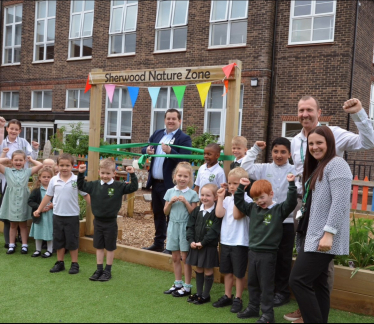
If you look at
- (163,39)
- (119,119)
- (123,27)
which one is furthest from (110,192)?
(123,27)

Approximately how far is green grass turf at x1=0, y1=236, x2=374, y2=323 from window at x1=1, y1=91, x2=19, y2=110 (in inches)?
705

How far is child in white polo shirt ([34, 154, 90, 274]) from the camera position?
17.2 feet

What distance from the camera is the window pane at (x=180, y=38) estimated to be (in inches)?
628

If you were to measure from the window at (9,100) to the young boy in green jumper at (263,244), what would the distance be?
66.0 ft

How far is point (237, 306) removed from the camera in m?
3.95

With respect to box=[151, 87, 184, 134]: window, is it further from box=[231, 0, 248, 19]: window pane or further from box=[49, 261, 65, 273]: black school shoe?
box=[49, 261, 65, 273]: black school shoe

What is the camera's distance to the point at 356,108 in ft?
11.2

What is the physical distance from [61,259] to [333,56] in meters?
11.3

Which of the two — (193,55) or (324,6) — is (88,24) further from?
(324,6)

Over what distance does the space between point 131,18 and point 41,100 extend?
651 cm

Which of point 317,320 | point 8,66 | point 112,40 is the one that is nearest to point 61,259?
point 317,320

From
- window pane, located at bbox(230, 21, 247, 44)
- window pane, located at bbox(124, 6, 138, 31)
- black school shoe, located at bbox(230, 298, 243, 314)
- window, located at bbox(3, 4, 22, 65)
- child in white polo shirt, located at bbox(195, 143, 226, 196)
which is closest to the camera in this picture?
black school shoe, located at bbox(230, 298, 243, 314)

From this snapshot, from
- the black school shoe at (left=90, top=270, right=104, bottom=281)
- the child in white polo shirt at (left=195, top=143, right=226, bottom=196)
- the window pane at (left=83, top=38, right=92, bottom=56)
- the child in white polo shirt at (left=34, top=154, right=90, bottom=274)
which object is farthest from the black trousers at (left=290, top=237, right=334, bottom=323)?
the window pane at (left=83, top=38, right=92, bottom=56)

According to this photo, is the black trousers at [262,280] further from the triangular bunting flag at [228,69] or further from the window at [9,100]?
the window at [9,100]
